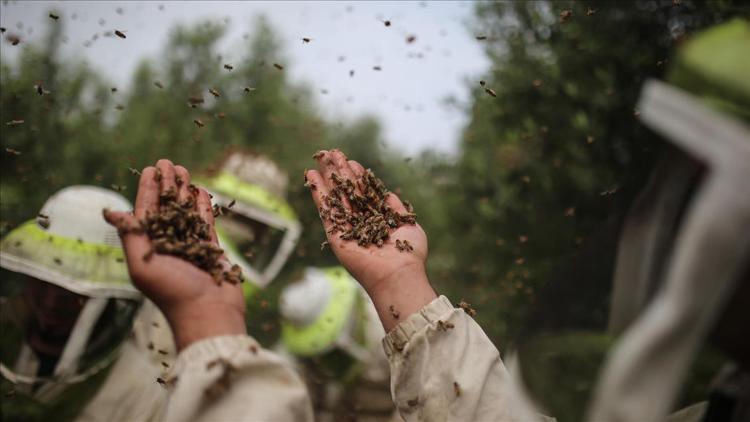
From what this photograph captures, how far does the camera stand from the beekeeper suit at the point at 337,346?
698cm

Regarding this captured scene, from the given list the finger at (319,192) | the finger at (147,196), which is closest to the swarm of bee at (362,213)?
the finger at (319,192)

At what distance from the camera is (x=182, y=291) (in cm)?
193

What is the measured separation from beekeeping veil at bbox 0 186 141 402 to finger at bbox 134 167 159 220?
182 centimetres

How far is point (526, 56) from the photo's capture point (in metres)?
7.20

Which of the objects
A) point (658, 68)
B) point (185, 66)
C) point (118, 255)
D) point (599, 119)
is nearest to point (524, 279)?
point (599, 119)

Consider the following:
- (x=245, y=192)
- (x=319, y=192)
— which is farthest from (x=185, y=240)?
(x=245, y=192)

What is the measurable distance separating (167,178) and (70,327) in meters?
2.27

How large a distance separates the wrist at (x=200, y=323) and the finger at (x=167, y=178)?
580mm

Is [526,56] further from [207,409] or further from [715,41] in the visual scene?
[207,409]

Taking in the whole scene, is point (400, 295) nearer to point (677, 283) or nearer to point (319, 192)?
point (319, 192)

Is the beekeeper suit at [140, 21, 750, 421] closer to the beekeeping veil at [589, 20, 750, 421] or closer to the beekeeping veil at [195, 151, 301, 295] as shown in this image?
the beekeeping veil at [589, 20, 750, 421]

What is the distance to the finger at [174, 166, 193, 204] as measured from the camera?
2331 millimetres

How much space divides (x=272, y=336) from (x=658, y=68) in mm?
5829

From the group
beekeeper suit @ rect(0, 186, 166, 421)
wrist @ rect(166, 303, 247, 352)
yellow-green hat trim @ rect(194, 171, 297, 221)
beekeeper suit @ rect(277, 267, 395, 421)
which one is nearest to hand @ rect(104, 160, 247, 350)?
wrist @ rect(166, 303, 247, 352)
